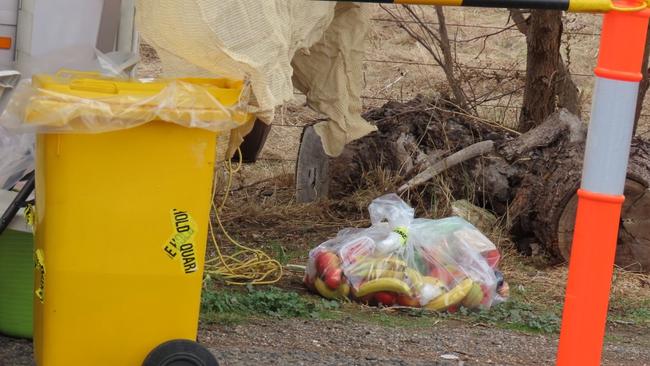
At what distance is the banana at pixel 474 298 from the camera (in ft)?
16.4

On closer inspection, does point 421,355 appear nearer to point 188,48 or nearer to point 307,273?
point 307,273

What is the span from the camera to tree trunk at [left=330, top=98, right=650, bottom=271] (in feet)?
18.9

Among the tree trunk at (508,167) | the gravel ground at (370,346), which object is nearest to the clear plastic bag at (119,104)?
the gravel ground at (370,346)

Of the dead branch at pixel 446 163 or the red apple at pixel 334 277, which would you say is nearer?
the red apple at pixel 334 277

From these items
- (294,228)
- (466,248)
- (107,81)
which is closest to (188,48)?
(107,81)

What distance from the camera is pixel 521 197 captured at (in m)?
6.04

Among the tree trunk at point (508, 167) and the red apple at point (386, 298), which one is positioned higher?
the tree trunk at point (508, 167)

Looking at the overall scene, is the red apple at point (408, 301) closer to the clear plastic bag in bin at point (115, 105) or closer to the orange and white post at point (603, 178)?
the clear plastic bag in bin at point (115, 105)

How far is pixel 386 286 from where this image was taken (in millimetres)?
4953

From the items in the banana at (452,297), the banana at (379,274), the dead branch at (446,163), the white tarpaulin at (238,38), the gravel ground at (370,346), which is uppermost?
the white tarpaulin at (238,38)

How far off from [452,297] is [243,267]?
1.12 m

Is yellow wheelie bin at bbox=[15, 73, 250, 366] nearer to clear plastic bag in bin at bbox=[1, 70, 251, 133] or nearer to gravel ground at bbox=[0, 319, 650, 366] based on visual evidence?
clear plastic bag in bin at bbox=[1, 70, 251, 133]

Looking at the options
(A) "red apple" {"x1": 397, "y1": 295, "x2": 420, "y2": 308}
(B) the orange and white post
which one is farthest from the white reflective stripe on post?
(A) "red apple" {"x1": 397, "y1": 295, "x2": 420, "y2": 308}

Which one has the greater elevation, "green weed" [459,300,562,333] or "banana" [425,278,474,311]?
"banana" [425,278,474,311]
